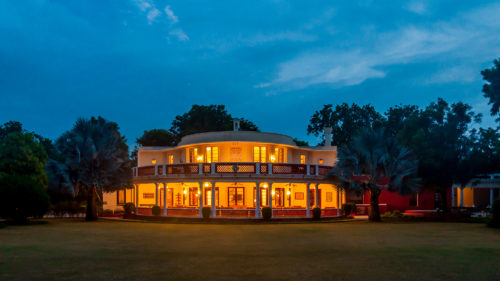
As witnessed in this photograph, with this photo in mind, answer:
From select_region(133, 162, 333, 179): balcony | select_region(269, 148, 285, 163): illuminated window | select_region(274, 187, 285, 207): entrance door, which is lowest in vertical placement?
select_region(274, 187, 285, 207): entrance door

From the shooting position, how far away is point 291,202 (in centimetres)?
3916

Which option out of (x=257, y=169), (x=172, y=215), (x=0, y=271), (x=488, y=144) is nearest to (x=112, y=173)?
(x=172, y=215)

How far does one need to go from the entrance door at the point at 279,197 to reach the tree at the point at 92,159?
12.4 metres

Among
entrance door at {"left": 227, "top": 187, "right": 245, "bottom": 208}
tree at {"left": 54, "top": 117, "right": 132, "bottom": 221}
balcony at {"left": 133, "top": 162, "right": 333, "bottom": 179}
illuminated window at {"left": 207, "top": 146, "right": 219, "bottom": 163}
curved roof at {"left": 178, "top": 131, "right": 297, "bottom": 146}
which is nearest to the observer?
balcony at {"left": 133, "top": 162, "right": 333, "bottom": 179}

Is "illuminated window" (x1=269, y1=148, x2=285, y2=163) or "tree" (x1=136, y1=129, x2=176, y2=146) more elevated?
"tree" (x1=136, y1=129, x2=176, y2=146)

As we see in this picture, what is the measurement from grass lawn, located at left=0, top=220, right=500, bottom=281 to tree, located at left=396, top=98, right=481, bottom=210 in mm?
15830

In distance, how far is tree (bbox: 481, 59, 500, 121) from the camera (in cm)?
4366

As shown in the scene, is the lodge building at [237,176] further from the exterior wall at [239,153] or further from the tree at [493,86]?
the tree at [493,86]

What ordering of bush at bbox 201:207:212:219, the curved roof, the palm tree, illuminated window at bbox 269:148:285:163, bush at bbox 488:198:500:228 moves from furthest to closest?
illuminated window at bbox 269:148:285:163, the curved roof, bush at bbox 201:207:212:219, the palm tree, bush at bbox 488:198:500:228

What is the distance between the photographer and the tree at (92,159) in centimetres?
3453

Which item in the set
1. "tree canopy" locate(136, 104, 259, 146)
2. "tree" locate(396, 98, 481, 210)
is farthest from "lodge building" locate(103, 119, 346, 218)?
"tree canopy" locate(136, 104, 259, 146)

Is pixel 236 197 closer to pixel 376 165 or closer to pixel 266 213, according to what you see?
pixel 266 213

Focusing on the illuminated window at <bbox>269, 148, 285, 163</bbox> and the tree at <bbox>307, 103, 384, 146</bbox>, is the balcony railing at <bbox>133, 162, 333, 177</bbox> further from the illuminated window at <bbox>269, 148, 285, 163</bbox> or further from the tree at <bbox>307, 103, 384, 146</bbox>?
the tree at <bbox>307, 103, 384, 146</bbox>

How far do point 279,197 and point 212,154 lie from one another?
688cm
